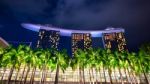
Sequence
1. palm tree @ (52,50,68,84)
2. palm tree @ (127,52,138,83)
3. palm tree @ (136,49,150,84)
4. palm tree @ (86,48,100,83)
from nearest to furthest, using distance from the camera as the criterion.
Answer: palm tree @ (136,49,150,84) → palm tree @ (127,52,138,83) → palm tree @ (52,50,68,84) → palm tree @ (86,48,100,83)

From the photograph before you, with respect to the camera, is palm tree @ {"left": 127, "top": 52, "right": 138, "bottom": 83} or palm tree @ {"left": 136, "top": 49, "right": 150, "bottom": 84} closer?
palm tree @ {"left": 136, "top": 49, "right": 150, "bottom": 84}

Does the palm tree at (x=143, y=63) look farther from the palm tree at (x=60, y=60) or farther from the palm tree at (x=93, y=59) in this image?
the palm tree at (x=60, y=60)

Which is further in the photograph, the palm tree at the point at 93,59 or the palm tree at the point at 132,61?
the palm tree at the point at 93,59

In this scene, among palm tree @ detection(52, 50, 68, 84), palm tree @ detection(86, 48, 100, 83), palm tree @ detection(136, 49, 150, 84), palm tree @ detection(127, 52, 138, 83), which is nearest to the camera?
palm tree @ detection(136, 49, 150, 84)

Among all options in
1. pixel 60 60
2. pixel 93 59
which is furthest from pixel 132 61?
pixel 60 60

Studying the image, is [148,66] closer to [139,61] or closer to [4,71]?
[139,61]

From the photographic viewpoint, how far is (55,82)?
3007 inches

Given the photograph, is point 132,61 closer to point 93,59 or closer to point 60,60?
point 93,59

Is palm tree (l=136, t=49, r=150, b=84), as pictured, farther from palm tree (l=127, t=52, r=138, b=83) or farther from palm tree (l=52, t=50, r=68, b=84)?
palm tree (l=52, t=50, r=68, b=84)

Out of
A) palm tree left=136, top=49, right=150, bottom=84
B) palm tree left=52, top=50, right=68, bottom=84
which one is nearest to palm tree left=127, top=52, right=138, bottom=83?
palm tree left=136, top=49, right=150, bottom=84

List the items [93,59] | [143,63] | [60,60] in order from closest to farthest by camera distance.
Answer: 1. [60,60]
2. [143,63]
3. [93,59]

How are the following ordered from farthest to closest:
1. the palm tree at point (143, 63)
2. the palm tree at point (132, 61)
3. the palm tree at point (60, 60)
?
the palm tree at point (60, 60)
the palm tree at point (132, 61)
the palm tree at point (143, 63)

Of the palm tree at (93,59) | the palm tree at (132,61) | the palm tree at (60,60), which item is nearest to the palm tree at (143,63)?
the palm tree at (132,61)

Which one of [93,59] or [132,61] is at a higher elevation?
[93,59]
